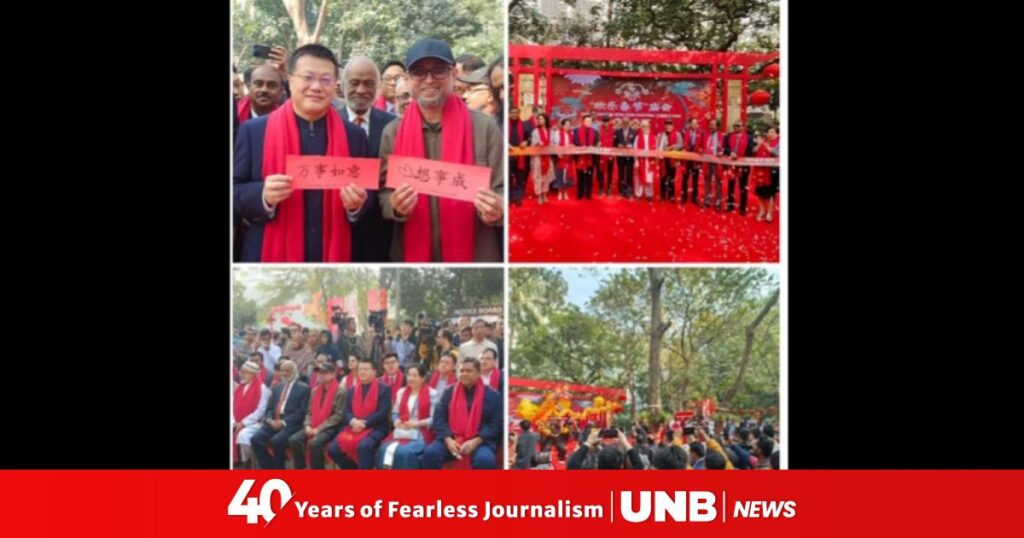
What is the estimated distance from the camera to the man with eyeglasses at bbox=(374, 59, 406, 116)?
562 cm

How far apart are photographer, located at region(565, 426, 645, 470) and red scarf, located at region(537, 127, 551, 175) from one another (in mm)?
1132

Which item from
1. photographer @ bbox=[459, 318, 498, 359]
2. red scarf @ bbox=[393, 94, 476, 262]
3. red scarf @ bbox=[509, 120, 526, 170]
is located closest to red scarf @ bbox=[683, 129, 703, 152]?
red scarf @ bbox=[509, 120, 526, 170]

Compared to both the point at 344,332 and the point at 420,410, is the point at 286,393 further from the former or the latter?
the point at 420,410

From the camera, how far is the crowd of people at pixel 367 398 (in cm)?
559

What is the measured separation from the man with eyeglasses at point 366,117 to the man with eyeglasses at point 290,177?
3 cm

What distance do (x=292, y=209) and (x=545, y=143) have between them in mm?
1114

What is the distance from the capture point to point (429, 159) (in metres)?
5.64

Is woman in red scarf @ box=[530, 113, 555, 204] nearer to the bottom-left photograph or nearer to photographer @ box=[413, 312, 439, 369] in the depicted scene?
the bottom-left photograph

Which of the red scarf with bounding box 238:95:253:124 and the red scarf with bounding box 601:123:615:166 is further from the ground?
the red scarf with bounding box 238:95:253:124

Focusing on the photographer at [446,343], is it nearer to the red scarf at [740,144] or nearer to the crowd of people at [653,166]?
the crowd of people at [653,166]

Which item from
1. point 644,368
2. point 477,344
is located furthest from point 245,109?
point 644,368

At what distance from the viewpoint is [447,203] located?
18.5 ft
